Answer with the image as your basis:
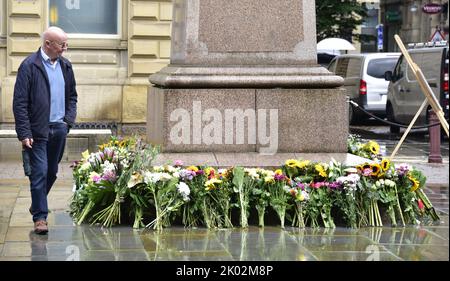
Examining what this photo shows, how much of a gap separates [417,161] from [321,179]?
851cm

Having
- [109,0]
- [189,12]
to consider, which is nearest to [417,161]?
[109,0]

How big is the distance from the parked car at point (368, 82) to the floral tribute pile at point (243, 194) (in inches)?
714

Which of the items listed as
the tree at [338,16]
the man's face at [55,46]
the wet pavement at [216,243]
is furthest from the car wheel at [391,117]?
the man's face at [55,46]

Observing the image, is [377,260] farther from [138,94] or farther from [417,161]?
[138,94]

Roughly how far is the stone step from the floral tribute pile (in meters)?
6.40

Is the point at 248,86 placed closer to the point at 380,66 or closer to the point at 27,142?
the point at 27,142

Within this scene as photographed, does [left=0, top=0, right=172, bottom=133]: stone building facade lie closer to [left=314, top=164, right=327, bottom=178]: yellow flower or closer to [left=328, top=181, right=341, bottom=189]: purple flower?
[left=314, top=164, right=327, bottom=178]: yellow flower

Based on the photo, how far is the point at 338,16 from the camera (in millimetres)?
35750

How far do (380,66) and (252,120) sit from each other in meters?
19.2

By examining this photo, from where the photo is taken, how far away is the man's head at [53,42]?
9289 mm

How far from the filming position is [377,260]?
314 inches

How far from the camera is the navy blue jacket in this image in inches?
359

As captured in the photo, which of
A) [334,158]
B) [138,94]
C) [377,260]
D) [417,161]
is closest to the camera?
[377,260]

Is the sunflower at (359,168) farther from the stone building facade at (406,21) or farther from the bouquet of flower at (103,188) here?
the stone building facade at (406,21)
